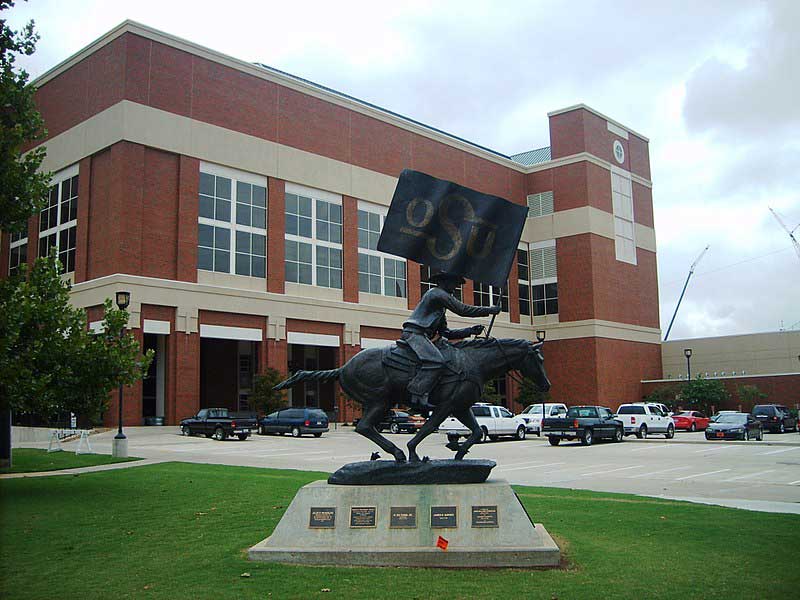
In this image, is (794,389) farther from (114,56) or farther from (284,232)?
(114,56)

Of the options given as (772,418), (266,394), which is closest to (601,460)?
(772,418)

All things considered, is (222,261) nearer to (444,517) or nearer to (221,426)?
(221,426)

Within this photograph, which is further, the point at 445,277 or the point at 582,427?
the point at 582,427

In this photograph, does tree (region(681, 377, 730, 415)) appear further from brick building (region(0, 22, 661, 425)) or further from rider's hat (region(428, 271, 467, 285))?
rider's hat (region(428, 271, 467, 285))

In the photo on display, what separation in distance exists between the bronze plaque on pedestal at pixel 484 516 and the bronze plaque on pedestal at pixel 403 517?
71 centimetres

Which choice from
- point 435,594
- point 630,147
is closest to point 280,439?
point 435,594

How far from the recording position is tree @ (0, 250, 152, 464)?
15.0 meters

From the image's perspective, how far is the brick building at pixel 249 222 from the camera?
46688 millimetres

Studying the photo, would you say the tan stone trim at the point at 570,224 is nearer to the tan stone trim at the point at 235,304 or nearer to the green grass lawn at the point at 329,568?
the tan stone trim at the point at 235,304

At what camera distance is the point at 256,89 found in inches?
2077

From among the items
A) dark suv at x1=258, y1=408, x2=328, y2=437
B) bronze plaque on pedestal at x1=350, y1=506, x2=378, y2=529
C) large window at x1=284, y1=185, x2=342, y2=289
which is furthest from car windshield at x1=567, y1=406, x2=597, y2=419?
bronze plaque on pedestal at x1=350, y1=506, x2=378, y2=529

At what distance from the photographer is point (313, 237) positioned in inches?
2186

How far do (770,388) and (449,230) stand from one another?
5894 cm

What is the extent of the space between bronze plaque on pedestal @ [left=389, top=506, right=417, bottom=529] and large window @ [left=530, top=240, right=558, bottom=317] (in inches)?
2491
